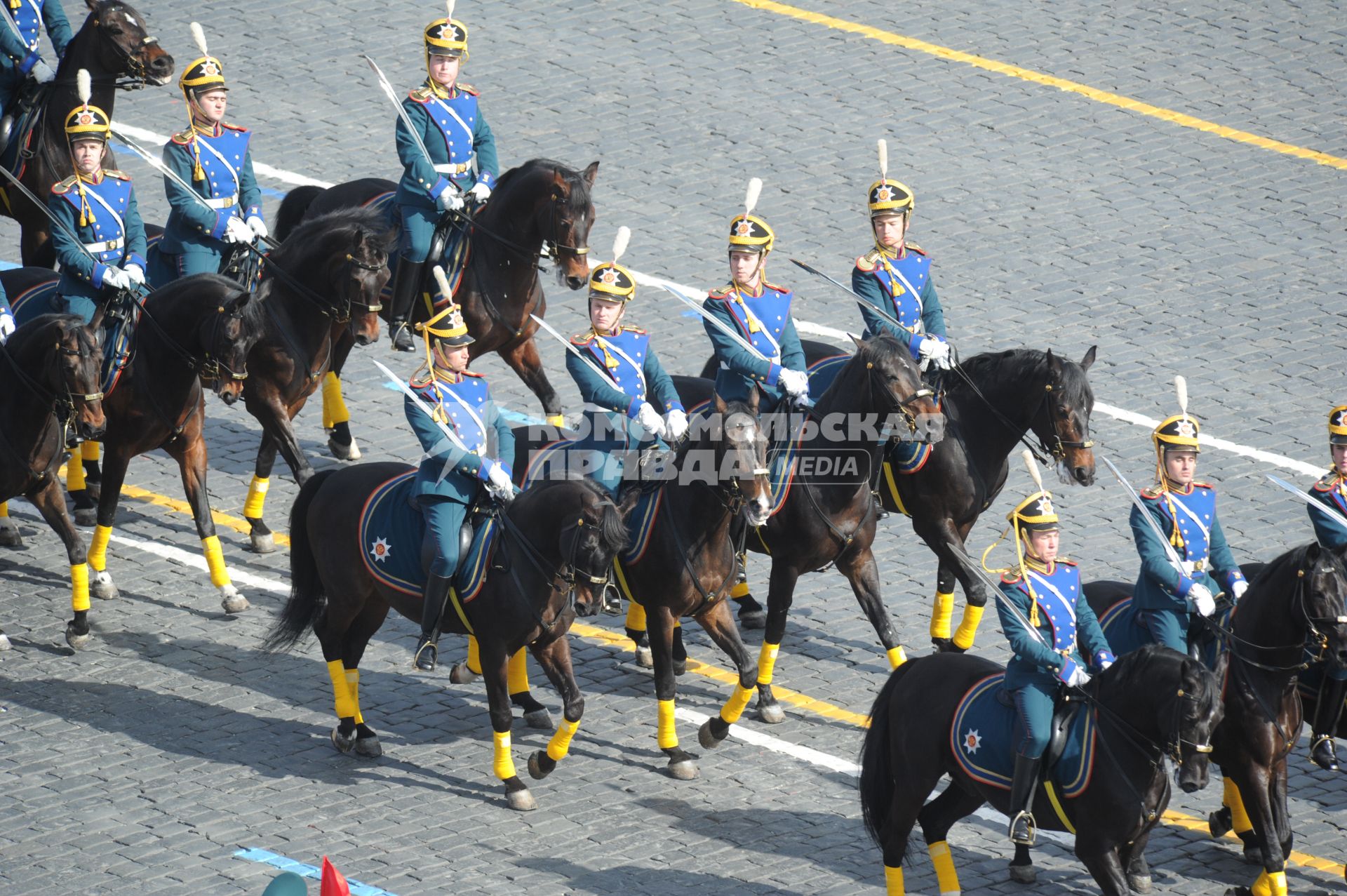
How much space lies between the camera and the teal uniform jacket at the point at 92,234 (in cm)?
1861

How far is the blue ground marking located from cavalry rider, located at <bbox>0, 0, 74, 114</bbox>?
9.63 metres

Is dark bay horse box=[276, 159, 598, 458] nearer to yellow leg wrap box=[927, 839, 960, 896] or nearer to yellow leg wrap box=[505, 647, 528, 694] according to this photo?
yellow leg wrap box=[505, 647, 528, 694]

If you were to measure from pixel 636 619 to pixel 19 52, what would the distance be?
29.6 feet

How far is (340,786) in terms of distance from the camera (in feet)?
53.4

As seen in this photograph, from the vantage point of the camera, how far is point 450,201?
66.3 feet

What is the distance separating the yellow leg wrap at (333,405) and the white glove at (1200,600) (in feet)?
29.2

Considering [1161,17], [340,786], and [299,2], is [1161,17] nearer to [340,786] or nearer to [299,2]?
[299,2]

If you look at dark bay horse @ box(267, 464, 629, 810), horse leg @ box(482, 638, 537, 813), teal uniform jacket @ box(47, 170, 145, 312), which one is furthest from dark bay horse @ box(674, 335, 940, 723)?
teal uniform jacket @ box(47, 170, 145, 312)

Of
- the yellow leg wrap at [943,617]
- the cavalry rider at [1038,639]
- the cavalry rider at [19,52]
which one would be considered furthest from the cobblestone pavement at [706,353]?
the cavalry rider at [19,52]

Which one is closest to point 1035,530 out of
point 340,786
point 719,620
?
point 719,620

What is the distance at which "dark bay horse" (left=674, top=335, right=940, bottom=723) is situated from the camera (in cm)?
1647

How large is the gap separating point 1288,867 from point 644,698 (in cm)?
530

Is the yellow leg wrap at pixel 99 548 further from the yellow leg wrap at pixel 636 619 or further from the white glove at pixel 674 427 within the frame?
the white glove at pixel 674 427

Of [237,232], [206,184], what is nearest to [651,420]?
[237,232]
